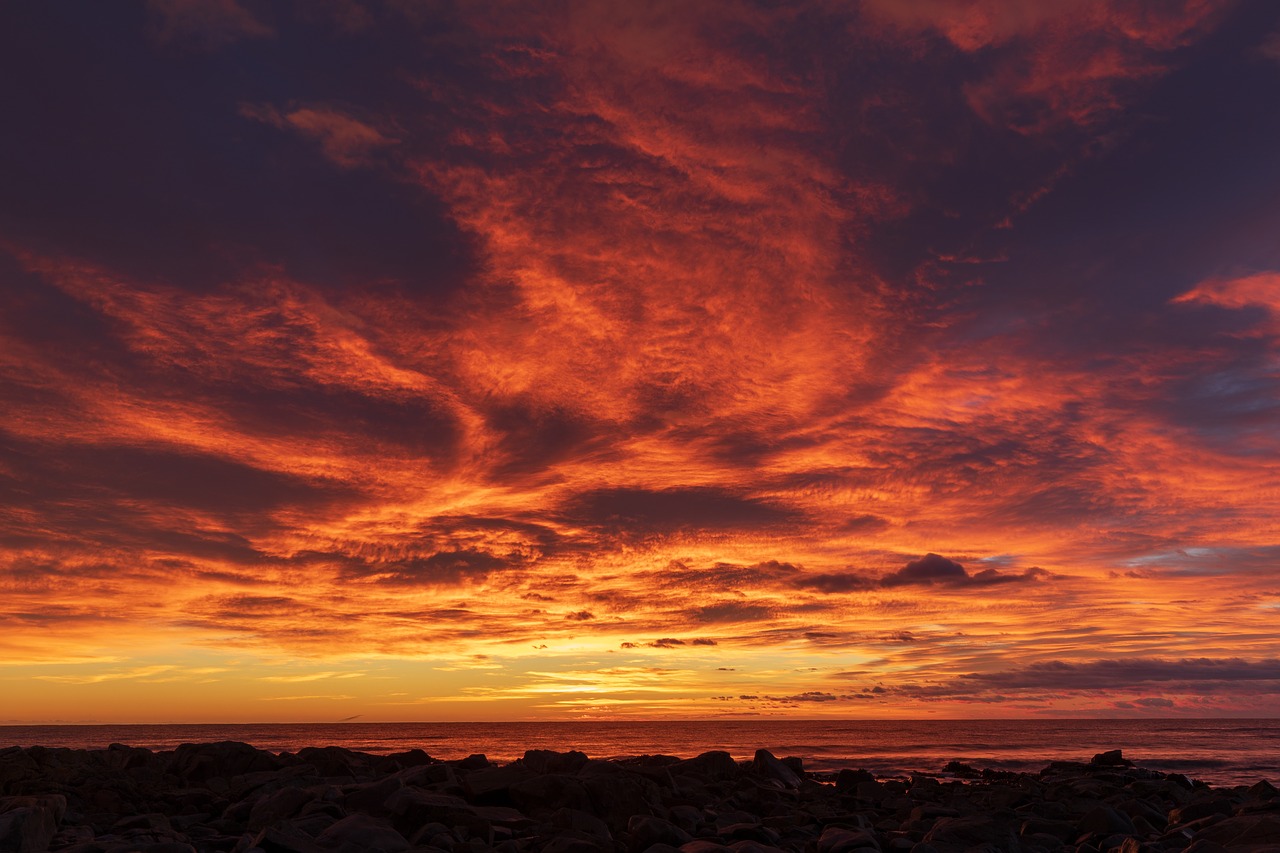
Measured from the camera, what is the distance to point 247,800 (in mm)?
15781

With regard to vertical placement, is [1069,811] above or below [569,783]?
below

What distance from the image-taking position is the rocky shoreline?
12.4m

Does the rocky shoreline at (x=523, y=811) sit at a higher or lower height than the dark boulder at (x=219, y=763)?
lower

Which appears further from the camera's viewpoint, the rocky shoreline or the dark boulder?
the dark boulder

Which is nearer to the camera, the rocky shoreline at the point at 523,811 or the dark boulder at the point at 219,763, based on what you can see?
the rocky shoreline at the point at 523,811

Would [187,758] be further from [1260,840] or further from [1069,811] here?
[1260,840]

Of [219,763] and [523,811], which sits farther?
[219,763]

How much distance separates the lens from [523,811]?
16.0 meters

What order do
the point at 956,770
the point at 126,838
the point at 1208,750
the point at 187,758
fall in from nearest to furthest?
1. the point at 126,838
2. the point at 187,758
3. the point at 956,770
4. the point at 1208,750

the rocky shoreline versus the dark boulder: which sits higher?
the dark boulder

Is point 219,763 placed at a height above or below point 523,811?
above

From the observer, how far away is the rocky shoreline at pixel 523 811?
12.4 m

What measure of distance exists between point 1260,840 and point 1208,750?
67405 mm

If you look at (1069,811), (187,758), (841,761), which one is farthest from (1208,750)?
(187,758)
